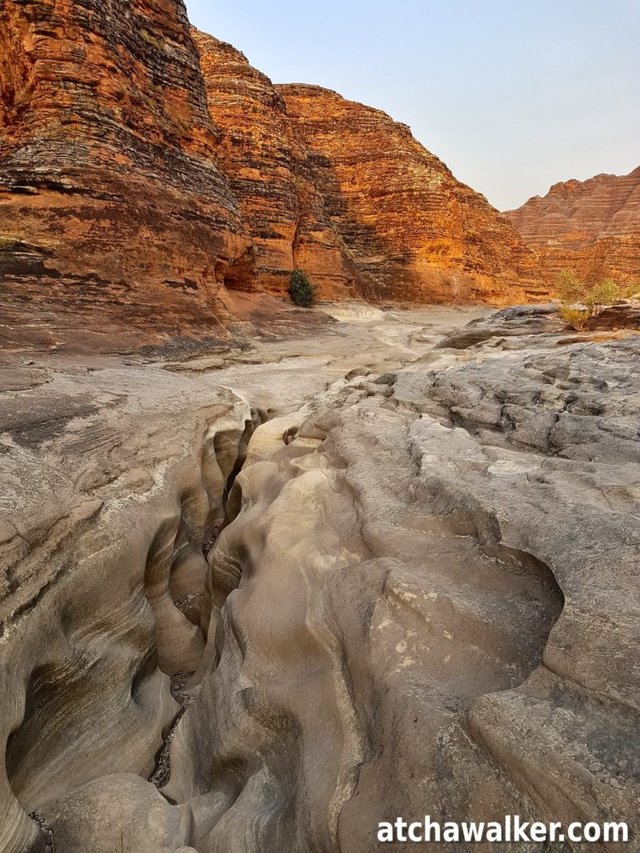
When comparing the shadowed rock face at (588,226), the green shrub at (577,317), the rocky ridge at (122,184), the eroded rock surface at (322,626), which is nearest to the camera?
the eroded rock surface at (322,626)

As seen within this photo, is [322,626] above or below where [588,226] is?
below

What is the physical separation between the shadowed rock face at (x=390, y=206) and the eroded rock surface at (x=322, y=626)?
27.4 metres

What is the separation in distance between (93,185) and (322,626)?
13.1 meters

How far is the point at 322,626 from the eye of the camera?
2.75 m

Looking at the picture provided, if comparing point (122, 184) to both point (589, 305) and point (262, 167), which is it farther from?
point (262, 167)

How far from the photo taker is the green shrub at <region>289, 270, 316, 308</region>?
23.0 m

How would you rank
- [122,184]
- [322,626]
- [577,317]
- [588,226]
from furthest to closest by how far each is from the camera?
[588,226] < [577,317] < [122,184] < [322,626]

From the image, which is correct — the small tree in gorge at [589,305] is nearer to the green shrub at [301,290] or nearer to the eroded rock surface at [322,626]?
the eroded rock surface at [322,626]

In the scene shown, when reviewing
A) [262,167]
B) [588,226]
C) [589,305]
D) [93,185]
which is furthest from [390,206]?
[588,226]

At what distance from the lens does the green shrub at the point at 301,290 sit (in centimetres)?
2303

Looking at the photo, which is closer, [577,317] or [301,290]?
[577,317]

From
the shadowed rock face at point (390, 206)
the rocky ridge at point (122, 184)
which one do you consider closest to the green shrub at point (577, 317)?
the rocky ridge at point (122, 184)

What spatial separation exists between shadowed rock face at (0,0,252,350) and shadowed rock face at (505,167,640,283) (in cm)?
4968

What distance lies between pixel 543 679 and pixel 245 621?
2103 millimetres
